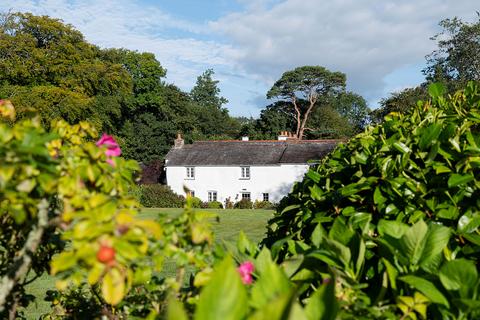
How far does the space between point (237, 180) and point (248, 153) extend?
2.62 metres

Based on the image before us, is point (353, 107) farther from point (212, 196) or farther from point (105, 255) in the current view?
point (105, 255)

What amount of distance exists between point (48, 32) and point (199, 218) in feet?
138

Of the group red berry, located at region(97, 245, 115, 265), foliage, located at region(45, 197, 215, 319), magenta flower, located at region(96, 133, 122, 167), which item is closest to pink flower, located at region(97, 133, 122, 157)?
magenta flower, located at region(96, 133, 122, 167)

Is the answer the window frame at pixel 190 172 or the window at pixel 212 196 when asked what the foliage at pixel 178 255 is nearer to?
the window at pixel 212 196

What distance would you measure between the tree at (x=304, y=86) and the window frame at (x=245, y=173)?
25090mm

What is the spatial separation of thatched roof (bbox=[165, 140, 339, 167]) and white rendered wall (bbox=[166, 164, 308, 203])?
523 millimetres

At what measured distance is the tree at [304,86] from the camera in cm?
6631

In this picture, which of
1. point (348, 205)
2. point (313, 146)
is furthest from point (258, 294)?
point (313, 146)

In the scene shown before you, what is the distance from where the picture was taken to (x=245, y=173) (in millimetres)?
41906

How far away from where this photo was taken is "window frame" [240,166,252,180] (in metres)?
41.8

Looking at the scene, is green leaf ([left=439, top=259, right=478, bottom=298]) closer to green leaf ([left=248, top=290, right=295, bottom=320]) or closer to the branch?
green leaf ([left=248, top=290, right=295, bottom=320])

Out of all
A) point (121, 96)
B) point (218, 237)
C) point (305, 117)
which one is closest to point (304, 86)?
point (305, 117)

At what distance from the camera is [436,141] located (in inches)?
94.9

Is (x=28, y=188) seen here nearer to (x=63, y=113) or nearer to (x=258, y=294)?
(x=258, y=294)
